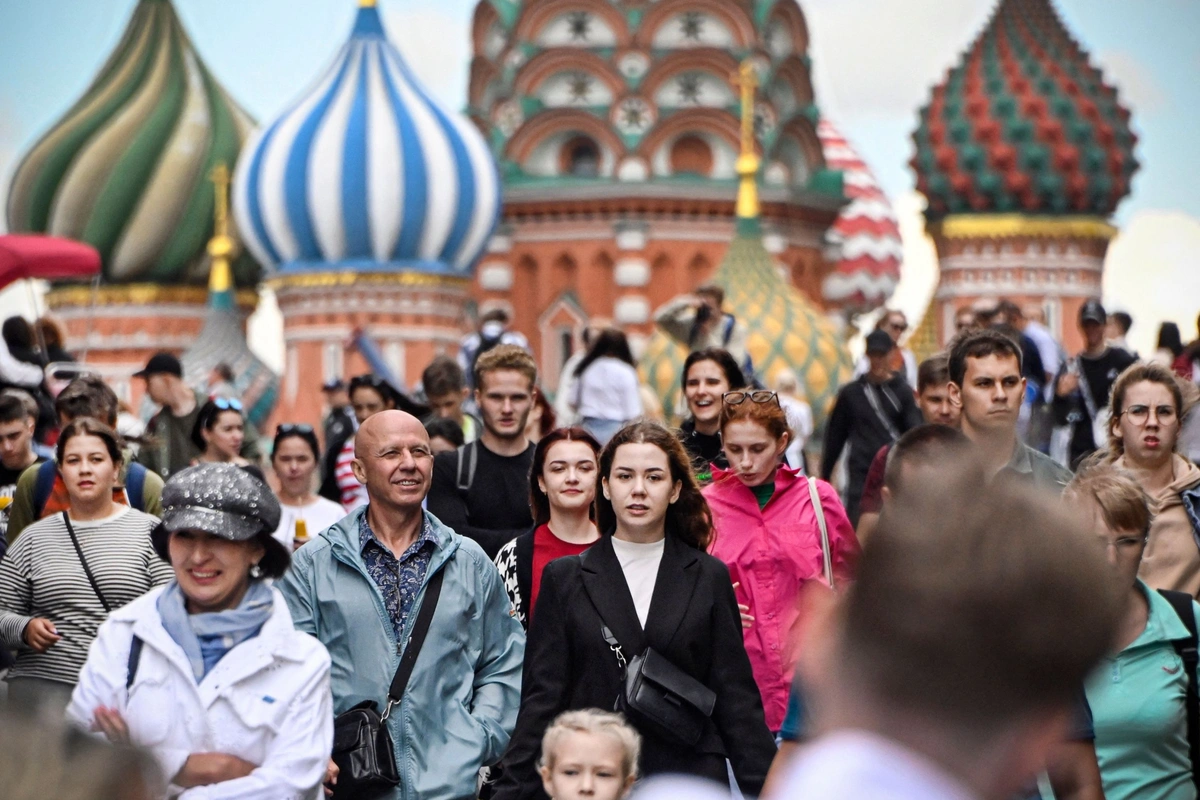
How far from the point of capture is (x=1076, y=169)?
28.5 metres

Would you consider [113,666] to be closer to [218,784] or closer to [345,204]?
[218,784]

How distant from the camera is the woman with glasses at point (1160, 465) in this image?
5.74 meters

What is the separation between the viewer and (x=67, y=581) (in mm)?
5539

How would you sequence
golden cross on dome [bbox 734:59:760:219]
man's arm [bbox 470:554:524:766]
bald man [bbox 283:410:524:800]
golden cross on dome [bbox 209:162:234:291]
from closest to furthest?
bald man [bbox 283:410:524:800]
man's arm [bbox 470:554:524:766]
golden cross on dome [bbox 734:59:760:219]
golden cross on dome [bbox 209:162:234:291]

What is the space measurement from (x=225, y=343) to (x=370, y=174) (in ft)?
15.5

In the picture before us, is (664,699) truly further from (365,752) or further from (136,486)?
(136,486)

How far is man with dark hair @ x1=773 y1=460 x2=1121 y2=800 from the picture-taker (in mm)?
1554

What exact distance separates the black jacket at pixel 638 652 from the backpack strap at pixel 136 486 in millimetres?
2113

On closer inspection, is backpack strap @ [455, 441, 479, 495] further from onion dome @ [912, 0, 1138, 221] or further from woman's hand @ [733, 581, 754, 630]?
onion dome @ [912, 0, 1138, 221]

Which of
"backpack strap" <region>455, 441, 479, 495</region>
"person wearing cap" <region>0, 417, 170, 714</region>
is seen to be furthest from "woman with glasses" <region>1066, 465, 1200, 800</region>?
"person wearing cap" <region>0, 417, 170, 714</region>

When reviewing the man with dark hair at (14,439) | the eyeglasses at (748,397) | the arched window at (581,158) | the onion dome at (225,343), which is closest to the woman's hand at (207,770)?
the eyeglasses at (748,397)

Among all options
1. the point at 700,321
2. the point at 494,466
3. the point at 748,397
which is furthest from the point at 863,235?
the point at 748,397

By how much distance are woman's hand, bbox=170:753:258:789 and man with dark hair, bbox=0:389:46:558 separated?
11.3ft

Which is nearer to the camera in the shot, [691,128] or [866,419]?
[866,419]
